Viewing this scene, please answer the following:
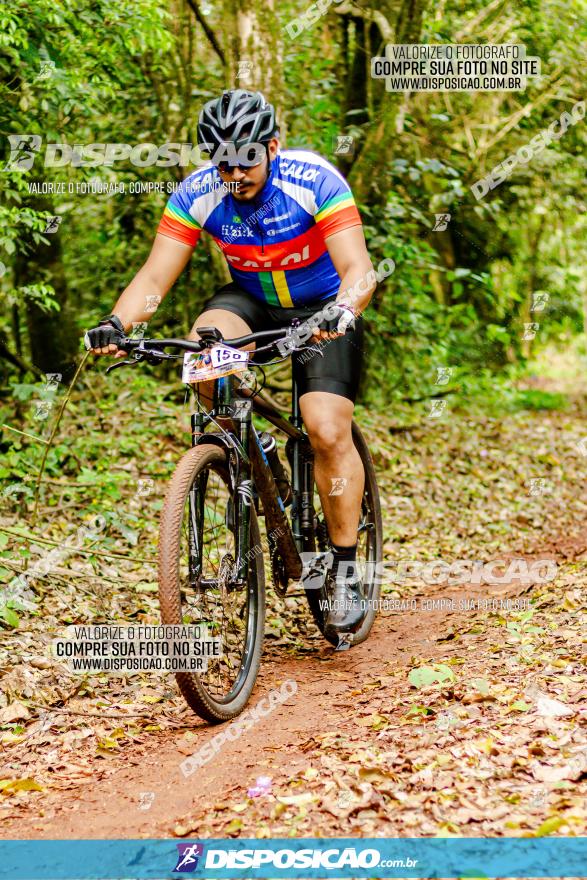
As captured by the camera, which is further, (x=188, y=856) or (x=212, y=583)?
(x=212, y=583)

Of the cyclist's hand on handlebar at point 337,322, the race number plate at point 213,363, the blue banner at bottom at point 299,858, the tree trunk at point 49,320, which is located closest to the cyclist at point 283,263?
the cyclist's hand on handlebar at point 337,322

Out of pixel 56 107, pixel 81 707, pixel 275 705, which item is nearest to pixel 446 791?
pixel 275 705

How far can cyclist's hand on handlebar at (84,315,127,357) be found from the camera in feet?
12.4

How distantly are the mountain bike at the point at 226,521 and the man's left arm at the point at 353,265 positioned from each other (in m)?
0.39

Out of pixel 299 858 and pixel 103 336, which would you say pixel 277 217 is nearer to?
pixel 103 336

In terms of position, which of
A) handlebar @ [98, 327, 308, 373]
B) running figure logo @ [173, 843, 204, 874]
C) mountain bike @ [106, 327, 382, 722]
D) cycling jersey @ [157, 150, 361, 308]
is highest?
cycling jersey @ [157, 150, 361, 308]

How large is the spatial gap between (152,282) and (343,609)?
188 cm

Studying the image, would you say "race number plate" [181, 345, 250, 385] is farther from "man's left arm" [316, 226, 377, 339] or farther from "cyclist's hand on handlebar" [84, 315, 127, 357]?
"man's left arm" [316, 226, 377, 339]

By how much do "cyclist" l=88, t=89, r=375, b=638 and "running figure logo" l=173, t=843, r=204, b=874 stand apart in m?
1.96

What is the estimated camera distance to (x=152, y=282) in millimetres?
4273

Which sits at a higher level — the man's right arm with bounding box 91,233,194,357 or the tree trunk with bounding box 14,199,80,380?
the tree trunk with bounding box 14,199,80,380

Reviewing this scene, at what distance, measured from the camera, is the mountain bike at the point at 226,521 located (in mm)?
3607

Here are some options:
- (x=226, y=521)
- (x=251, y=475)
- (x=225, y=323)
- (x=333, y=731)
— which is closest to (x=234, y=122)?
(x=225, y=323)

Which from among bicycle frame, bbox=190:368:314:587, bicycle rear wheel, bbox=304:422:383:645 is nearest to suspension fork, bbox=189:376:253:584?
bicycle frame, bbox=190:368:314:587
